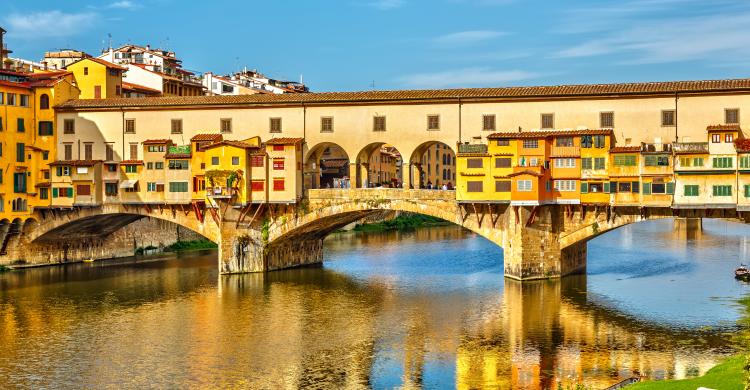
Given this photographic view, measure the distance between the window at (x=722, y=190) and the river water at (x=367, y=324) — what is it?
531cm

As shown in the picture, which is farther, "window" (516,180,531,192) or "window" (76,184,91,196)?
"window" (76,184,91,196)

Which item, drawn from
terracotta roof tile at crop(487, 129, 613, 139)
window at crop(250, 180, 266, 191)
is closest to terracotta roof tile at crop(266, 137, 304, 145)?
window at crop(250, 180, 266, 191)

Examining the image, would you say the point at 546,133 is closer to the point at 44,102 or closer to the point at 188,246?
the point at 44,102

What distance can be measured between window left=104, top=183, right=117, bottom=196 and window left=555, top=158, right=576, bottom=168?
95.9ft

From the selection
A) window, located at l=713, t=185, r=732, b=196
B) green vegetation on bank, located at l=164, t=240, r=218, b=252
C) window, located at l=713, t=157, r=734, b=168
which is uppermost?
window, located at l=713, t=157, r=734, b=168

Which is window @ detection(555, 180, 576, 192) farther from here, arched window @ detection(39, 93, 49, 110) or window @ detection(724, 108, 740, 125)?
arched window @ detection(39, 93, 49, 110)

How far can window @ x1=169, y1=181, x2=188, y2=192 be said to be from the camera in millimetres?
62344

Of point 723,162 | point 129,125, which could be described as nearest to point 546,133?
point 723,162

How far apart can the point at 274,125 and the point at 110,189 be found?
481 inches

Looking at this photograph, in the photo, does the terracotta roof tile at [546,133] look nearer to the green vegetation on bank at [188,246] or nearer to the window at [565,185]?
the window at [565,185]

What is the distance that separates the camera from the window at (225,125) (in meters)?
63.0

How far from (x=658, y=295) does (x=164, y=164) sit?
1253 inches

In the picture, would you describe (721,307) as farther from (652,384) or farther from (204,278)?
(204,278)

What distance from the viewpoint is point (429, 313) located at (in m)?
47.3
